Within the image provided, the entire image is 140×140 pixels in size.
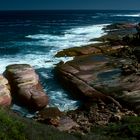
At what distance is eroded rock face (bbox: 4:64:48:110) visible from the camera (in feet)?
77.5

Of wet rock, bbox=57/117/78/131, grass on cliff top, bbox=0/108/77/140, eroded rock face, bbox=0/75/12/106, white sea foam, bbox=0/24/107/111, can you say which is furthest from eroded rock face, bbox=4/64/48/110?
grass on cliff top, bbox=0/108/77/140

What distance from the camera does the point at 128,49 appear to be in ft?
122

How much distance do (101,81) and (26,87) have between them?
18.4ft

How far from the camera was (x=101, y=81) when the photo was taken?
26859mm

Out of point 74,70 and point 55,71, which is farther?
point 55,71

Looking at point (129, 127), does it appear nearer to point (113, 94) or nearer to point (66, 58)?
point (113, 94)

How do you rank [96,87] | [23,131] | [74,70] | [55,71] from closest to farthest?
[23,131] < [96,87] < [74,70] < [55,71]

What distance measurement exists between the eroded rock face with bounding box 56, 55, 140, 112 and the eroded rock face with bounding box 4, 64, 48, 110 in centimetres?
299

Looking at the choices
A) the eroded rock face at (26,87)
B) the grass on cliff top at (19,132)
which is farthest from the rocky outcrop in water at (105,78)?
the grass on cliff top at (19,132)

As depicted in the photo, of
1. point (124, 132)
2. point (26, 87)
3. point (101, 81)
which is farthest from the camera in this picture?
point (101, 81)

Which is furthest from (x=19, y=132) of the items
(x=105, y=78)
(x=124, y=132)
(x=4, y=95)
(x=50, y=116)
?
(x=105, y=78)

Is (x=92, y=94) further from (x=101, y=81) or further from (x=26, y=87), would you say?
(x=26, y=87)

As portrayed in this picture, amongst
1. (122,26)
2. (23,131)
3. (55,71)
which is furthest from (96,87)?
(122,26)

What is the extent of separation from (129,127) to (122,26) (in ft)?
201
